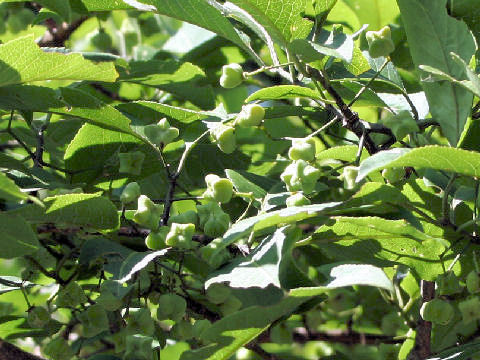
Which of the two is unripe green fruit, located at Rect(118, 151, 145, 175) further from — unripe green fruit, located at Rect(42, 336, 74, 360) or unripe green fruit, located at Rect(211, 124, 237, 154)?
unripe green fruit, located at Rect(42, 336, 74, 360)

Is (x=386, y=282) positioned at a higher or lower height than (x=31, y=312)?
higher

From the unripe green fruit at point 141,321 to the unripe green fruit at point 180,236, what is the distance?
18 centimetres

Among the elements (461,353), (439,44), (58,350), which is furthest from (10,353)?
(439,44)

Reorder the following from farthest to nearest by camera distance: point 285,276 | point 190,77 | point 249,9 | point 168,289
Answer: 1. point 190,77
2. point 168,289
3. point 249,9
4. point 285,276

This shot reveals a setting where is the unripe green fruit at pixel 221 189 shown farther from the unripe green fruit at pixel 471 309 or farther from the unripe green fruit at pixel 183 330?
the unripe green fruit at pixel 471 309

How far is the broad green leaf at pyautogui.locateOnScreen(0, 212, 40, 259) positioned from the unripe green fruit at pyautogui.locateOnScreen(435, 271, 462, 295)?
53cm

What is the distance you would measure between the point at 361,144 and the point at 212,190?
Answer: 0.21 meters

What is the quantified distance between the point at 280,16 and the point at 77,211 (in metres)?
0.38

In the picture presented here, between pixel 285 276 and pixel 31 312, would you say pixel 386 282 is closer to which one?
pixel 285 276

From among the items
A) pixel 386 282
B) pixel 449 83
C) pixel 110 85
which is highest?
pixel 449 83

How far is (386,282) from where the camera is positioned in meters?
0.73

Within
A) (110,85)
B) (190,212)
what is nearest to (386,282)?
(190,212)

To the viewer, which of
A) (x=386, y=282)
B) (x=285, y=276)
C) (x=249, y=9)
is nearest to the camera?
(x=386, y=282)

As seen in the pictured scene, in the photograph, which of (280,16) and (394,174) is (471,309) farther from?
(280,16)
